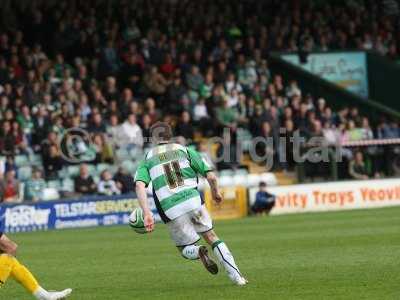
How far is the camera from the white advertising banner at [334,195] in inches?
1099

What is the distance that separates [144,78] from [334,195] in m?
5.99

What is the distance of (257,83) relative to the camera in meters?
31.8

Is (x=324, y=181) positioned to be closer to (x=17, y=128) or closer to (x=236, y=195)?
(x=236, y=195)

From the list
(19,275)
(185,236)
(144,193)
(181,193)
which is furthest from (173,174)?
(19,275)

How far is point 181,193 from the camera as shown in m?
12.3

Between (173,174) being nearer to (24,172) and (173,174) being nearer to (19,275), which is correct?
(19,275)

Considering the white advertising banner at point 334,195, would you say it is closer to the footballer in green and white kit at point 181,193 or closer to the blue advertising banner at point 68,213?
the blue advertising banner at point 68,213

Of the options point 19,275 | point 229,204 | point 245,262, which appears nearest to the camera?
point 19,275

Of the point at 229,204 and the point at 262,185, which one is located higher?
the point at 262,185

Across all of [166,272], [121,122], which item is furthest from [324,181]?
[166,272]

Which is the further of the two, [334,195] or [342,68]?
[342,68]

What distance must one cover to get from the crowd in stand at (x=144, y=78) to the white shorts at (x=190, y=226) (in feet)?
45.3

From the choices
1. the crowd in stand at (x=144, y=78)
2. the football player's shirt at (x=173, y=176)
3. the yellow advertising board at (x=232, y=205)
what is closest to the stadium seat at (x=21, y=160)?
the crowd in stand at (x=144, y=78)

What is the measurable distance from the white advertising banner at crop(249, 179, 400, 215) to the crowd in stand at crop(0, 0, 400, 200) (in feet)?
4.24
